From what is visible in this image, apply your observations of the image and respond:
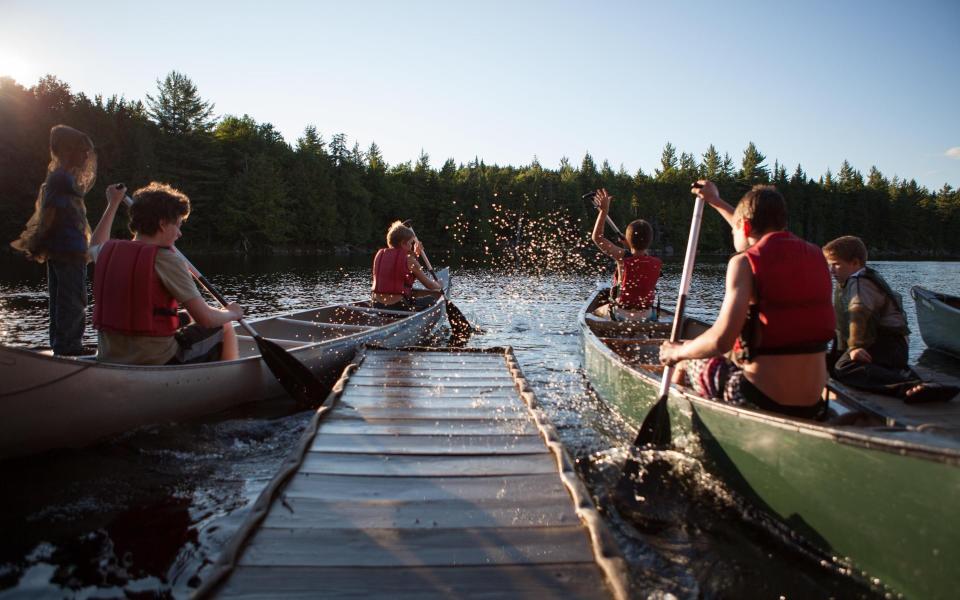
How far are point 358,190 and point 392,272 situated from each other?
55827 mm

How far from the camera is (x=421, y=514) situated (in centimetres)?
286

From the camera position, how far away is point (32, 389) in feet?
12.6

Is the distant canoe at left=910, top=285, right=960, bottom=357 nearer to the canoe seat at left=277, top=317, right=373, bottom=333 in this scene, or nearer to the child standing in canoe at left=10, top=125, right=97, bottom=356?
the canoe seat at left=277, top=317, right=373, bottom=333

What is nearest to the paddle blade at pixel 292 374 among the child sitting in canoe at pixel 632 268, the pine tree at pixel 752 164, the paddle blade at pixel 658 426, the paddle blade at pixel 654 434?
the paddle blade at pixel 654 434

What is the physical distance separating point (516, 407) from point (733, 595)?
2239 millimetres

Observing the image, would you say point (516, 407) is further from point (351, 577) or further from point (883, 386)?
point (883, 386)

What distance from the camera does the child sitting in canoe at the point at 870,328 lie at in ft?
17.9

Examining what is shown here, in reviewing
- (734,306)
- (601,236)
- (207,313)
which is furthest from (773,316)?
(601,236)

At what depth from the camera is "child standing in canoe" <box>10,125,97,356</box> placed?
206 inches

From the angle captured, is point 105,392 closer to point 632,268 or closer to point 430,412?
point 430,412

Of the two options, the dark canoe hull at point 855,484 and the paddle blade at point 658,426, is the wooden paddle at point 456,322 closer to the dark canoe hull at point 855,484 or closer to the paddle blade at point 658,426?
the paddle blade at point 658,426

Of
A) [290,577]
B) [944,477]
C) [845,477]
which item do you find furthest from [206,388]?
[944,477]

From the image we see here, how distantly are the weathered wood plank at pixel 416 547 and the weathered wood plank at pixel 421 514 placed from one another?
51mm

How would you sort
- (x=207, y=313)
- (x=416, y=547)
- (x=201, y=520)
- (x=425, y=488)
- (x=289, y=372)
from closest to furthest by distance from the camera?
(x=416, y=547) → (x=425, y=488) → (x=201, y=520) → (x=207, y=313) → (x=289, y=372)
